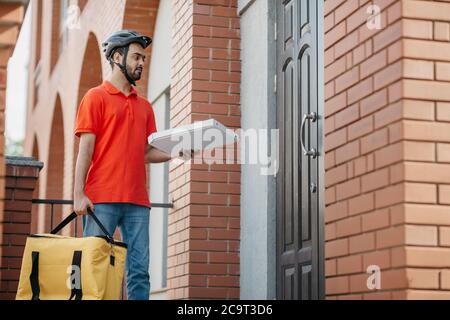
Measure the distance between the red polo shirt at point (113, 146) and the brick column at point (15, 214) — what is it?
6.86ft

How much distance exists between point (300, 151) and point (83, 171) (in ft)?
5.11

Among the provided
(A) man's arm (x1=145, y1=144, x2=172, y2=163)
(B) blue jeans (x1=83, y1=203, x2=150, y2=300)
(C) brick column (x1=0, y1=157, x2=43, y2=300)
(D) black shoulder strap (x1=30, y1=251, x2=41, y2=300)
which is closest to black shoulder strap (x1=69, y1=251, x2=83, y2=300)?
(D) black shoulder strap (x1=30, y1=251, x2=41, y2=300)

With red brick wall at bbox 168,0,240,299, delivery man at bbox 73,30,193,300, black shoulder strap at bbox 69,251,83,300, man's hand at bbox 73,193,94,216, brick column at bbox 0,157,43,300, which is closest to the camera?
black shoulder strap at bbox 69,251,83,300

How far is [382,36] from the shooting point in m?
4.42

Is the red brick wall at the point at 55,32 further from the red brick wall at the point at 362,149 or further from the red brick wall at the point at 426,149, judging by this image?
the red brick wall at the point at 426,149

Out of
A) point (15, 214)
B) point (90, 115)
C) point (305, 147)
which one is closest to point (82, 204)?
point (90, 115)

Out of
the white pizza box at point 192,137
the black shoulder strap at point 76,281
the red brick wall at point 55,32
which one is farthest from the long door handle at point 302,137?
the red brick wall at point 55,32

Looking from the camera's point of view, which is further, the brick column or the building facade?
the brick column

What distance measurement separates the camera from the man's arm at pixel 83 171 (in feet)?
17.4

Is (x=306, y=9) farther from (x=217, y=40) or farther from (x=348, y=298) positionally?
(x=348, y=298)

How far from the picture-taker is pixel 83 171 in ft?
→ 17.7

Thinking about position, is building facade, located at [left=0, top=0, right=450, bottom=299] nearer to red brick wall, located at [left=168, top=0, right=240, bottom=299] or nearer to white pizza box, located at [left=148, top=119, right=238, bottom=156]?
red brick wall, located at [left=168, top=0, right=240, bottom=299]

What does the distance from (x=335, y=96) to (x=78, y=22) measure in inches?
403

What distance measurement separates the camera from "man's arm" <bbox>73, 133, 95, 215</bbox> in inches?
209
